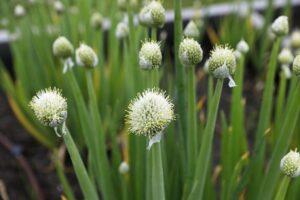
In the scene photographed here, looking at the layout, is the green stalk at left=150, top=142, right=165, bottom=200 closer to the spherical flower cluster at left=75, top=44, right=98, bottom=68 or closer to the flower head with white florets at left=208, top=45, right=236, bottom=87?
the flower head with white florets at left=208, top=45, right=236, bottom=87

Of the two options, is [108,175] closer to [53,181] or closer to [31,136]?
[53,181]

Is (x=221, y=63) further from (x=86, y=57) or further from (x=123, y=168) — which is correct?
(x=123, y=168)

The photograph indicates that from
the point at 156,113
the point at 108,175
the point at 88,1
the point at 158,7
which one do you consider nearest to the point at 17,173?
the point at 88,1

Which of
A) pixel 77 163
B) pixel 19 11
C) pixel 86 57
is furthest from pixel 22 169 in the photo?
pixel 77 163

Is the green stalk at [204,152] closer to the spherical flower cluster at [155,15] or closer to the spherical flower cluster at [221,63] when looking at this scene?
the spherical flower cluster at [221,63]

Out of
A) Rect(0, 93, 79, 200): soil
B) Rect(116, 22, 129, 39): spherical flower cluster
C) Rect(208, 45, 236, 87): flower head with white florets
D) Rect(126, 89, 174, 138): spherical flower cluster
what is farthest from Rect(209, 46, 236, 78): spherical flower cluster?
Rect(0, 93, 79, 200): soil

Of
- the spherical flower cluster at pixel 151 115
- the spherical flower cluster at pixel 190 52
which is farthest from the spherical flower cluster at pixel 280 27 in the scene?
the spherical flower cluster at pixel 151 115
